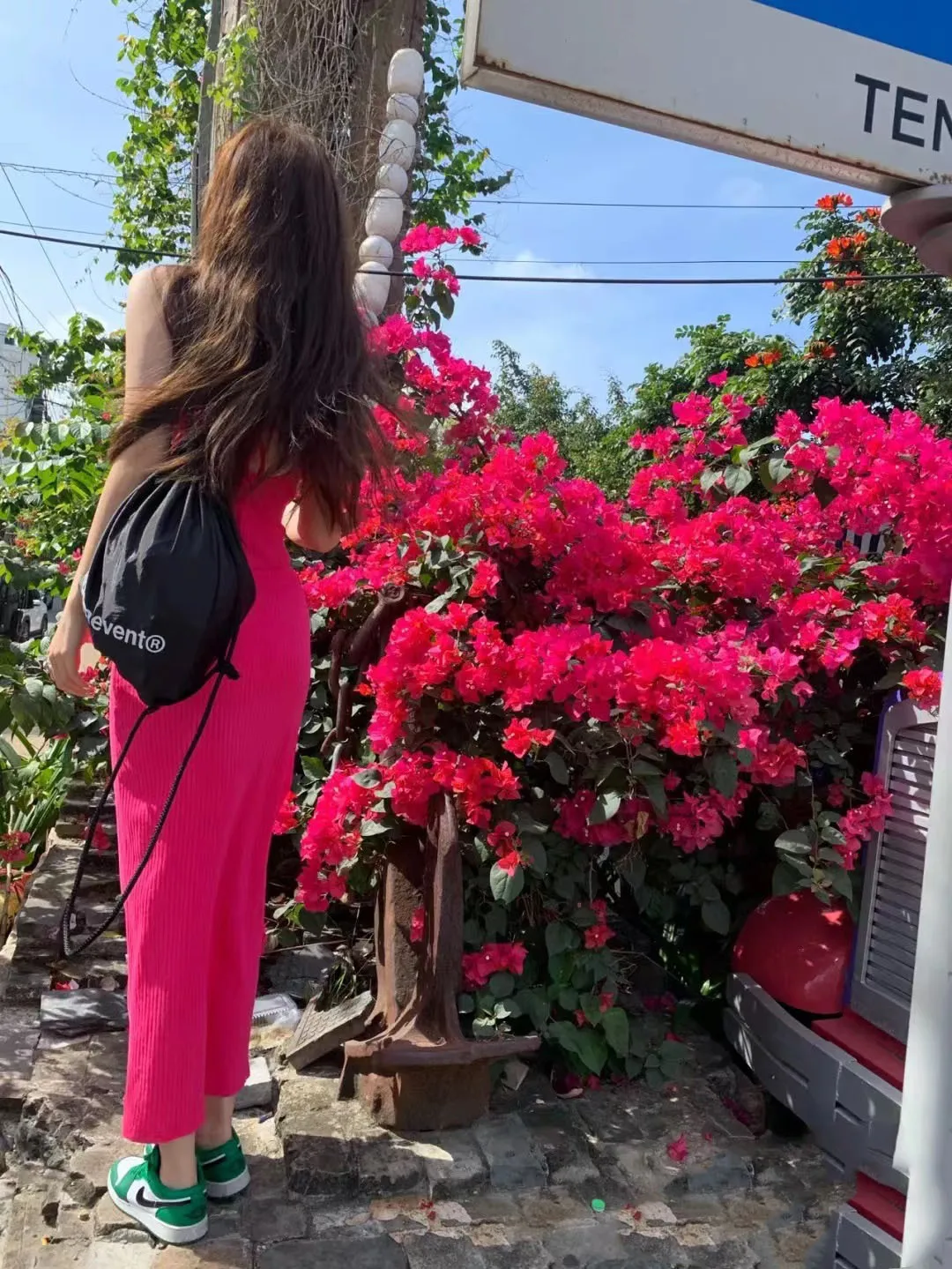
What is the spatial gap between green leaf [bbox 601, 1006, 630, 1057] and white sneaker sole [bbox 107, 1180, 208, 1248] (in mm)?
823

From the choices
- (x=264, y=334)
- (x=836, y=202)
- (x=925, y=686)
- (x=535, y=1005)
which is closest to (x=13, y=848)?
(x=535, y=1005)

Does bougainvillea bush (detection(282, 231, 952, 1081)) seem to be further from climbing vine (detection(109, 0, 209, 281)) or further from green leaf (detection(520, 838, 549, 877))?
climbing vine (detection(109, 0, 209, 281))

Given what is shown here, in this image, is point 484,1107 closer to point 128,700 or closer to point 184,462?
point 128,700

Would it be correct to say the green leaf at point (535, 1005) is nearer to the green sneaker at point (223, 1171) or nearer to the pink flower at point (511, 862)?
the pink flower at point (511, 862)

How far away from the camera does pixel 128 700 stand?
1.55 meters

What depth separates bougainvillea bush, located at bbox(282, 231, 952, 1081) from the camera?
191 centimetres

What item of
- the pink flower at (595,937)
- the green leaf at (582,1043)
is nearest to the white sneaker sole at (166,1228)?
the green leaf at (582,1043)

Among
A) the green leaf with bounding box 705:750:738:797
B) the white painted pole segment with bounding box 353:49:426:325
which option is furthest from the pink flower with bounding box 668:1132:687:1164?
the white painted pole segment with bounding box 353:49:426:325

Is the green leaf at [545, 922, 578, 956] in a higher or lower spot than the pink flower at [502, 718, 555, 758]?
lower

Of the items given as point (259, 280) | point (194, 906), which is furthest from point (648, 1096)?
point (259, 280)

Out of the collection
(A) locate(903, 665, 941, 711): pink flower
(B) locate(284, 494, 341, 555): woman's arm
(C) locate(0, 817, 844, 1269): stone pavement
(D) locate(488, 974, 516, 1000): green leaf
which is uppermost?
(B) locate(284, 494, 341, 555): woman's arm

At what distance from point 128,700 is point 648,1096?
4.54ft

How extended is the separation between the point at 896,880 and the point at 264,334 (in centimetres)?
147

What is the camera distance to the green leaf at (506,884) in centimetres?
186
